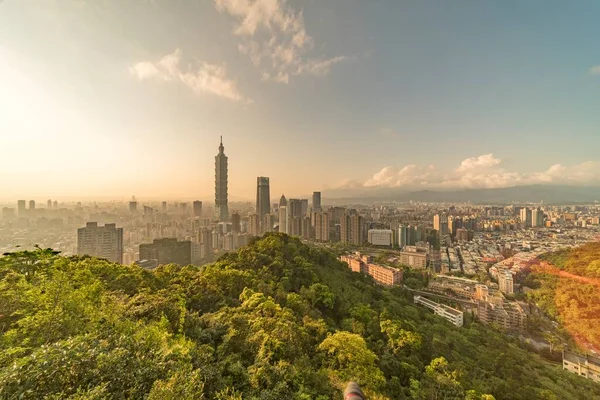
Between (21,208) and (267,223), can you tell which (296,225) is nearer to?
(267,223)

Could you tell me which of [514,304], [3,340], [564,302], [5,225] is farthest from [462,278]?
[5,225]

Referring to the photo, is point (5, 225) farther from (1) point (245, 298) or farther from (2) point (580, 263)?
(2) point (580, 263)

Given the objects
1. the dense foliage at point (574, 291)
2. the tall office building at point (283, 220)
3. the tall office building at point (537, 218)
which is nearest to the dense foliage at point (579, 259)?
the dense foliage at point (574, 291)

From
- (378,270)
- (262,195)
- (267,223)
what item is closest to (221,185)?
(262,195)

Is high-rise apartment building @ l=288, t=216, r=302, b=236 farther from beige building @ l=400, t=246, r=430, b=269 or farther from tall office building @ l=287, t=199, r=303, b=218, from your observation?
beige building @ l=400, t=246, r=430, b=269

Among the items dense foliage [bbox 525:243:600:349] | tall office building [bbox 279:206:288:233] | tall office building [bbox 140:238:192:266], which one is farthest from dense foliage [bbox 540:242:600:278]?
tall office building [bbox 279:206:288:233]

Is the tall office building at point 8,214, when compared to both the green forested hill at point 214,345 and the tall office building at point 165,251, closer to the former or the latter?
the tall office building at point 165,251
